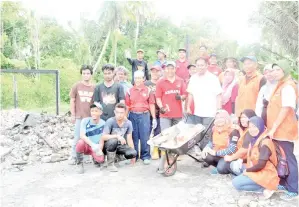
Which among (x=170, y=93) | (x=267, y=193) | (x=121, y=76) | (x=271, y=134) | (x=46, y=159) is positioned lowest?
(x=46, y=159)

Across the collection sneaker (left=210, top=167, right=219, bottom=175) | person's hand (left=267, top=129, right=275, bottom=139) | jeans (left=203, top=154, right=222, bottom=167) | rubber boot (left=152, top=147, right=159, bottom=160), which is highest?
person's hand (left=267, top=129, right=275, bottom=139)

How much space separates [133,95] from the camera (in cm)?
560

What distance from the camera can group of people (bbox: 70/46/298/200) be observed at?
164 inches

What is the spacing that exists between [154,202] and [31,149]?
3.65 metres

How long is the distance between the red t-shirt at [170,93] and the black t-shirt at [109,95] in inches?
22.9

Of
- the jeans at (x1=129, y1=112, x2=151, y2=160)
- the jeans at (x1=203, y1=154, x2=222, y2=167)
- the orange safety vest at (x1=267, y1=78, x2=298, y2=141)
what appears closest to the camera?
the orange safety vest at (x1=267, y1=78, x2=298, y2=141)

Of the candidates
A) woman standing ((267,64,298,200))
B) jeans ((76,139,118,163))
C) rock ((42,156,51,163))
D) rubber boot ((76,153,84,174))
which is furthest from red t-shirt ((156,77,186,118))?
rock ((42,156,51,163))

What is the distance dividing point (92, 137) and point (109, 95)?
676mm

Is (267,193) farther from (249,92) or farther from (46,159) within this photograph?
(46,159)

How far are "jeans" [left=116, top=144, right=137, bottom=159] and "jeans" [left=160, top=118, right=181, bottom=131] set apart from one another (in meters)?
0.61

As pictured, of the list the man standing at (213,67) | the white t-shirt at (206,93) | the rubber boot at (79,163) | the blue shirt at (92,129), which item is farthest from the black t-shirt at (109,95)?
the man standing at (213,67)

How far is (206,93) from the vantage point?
5438mm

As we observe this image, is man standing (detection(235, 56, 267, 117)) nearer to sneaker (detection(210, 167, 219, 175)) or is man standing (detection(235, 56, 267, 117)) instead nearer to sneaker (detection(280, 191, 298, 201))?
sneaker (detection(210, 167, 219, 175))

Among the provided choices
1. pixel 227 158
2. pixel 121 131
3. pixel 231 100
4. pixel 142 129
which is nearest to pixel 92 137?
pixel 121 131
